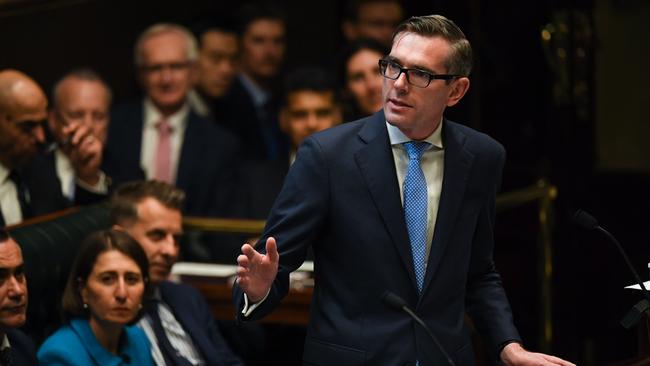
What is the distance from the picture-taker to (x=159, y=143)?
18.9 feet

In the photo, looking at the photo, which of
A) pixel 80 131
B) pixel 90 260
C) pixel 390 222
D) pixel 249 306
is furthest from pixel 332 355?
pixel 80 131

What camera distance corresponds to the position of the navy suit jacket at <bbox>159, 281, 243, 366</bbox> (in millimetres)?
4301

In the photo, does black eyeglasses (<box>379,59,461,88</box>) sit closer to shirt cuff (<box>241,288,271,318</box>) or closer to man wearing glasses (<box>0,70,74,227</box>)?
shirt cuff (<box>241,288,271,318</box>)

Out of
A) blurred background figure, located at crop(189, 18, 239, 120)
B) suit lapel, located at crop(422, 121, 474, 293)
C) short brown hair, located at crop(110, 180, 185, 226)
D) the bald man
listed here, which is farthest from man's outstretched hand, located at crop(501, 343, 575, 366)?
blurred background figure, located at crop(189, 18, 239, 120)

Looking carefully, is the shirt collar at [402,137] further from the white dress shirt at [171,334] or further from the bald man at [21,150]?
the bald man at [21,150]

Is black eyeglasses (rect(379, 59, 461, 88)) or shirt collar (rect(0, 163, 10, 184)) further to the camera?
shirt collar (rect(0, 163, 10, 184))

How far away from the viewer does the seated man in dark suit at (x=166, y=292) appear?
4.25 metres

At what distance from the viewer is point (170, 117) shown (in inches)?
228

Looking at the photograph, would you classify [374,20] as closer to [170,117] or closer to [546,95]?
[546,95]

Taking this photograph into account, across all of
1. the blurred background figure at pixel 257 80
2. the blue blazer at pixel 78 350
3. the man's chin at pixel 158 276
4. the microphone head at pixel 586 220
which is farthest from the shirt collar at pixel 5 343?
the blurred background figure at pixel 257 80

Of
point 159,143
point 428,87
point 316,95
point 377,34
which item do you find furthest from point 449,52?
point 377,34

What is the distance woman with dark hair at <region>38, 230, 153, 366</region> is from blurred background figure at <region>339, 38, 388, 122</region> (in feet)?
A: 5.70

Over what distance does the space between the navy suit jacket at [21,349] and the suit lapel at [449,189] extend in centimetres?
120

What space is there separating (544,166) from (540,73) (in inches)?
29.4
